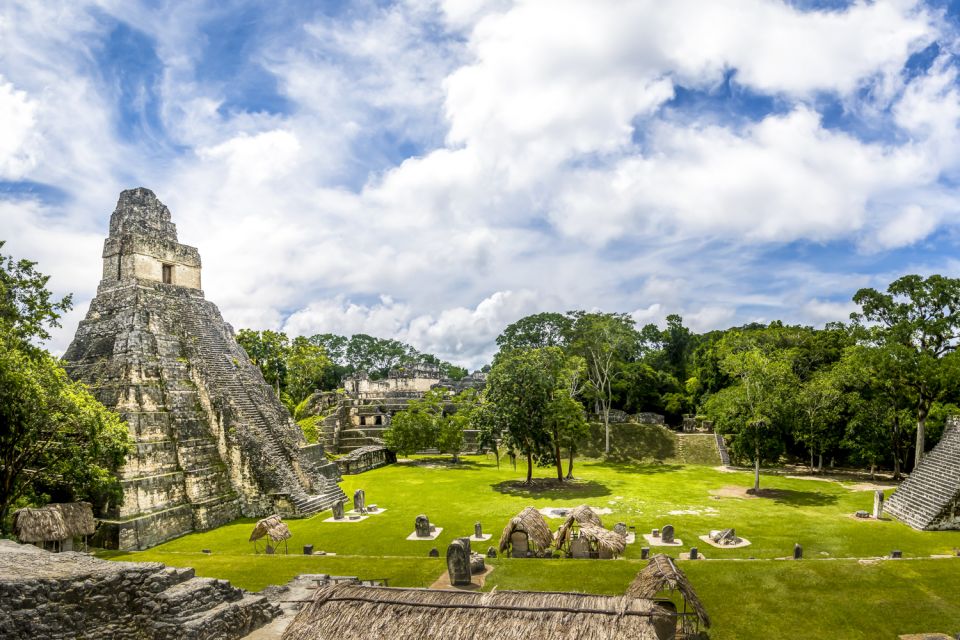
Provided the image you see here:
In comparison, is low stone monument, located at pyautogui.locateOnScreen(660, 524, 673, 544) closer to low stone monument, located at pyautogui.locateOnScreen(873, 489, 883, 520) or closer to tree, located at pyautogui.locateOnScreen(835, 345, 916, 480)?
low stone monument, located at pyautogui.locateOnScreen(873, 489, 883, 520)

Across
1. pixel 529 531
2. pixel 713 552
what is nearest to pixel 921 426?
pixel 713 552

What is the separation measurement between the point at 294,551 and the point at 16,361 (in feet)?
31.9

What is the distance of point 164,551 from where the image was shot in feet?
58.0

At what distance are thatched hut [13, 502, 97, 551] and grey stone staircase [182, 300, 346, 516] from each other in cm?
640

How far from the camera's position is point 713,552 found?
650 inches

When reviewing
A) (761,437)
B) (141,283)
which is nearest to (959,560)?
(761,437)

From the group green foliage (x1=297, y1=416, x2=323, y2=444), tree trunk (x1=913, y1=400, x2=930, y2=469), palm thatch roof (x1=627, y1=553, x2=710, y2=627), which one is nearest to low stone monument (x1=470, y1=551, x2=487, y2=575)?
palm thatch roof (x1=627, y1=553, x2=710, y2=627)

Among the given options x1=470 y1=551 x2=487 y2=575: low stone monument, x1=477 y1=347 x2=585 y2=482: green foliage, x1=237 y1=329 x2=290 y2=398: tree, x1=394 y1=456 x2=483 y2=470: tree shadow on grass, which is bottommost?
x1=394 y1=456 x2=483 y2=470: tree shadow on grass

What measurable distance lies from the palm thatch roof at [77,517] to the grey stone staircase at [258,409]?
20.5 ft

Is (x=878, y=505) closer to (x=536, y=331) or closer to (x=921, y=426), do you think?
(x=921, y=426)

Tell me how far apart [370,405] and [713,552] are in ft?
127

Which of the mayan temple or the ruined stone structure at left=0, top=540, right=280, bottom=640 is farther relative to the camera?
the mayan temple

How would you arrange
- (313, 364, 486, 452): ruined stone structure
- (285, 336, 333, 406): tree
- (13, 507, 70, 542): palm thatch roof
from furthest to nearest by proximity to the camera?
(285, 336, 333, 406): tree → (313, 364, 486, 452): ruined stone structure → (13, 507, 70, 542): palm thatch roof

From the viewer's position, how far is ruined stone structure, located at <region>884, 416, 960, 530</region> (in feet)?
60.8
